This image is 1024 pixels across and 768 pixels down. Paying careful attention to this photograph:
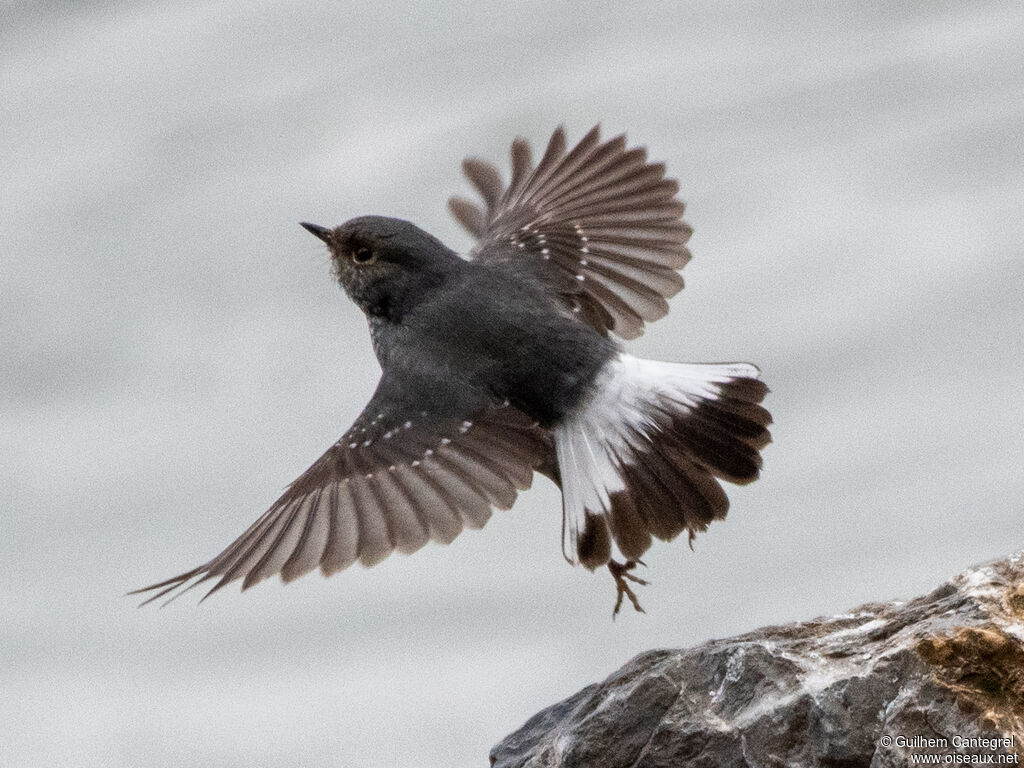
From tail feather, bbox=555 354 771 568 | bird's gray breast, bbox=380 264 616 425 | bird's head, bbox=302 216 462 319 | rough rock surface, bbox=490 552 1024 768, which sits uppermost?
bird's head, bbox=302 216 462 319

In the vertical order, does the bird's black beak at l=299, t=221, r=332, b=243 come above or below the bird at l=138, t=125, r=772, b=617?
above

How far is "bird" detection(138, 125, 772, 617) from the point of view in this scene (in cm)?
642

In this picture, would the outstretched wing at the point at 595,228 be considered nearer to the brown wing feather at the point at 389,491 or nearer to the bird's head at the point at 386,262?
the bird's head at the point at 386,262

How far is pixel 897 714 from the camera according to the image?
484 centimetres

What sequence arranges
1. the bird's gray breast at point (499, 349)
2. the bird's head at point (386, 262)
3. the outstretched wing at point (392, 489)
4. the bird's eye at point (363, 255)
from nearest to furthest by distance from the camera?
the outstretched wing at point (392, 489) < the bird's gray breast at point (499, 349) < the bird's head at point (386, 262) < the bird's eye at point (363, 255)

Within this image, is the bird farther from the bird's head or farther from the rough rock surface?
the rough rock surface

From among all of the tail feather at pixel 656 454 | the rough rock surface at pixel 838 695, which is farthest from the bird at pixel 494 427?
the rough rock surface at pixel 838 695

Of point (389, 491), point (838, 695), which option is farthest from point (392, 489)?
point (838, 695)

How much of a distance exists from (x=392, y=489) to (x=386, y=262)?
4.86 ft

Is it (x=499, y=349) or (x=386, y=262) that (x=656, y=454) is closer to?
(x=499, y=349)

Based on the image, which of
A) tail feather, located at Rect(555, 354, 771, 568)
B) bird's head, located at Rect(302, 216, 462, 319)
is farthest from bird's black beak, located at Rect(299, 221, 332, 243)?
tail feather, located at Rect(555, 354, 771, 568)

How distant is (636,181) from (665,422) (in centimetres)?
278

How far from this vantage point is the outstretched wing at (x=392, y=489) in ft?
21.3

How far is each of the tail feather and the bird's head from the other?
125 cm
